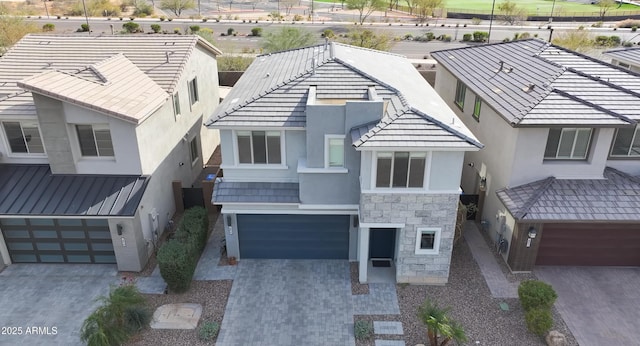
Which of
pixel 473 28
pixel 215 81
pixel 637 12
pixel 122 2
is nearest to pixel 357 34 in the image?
pixel 215 81

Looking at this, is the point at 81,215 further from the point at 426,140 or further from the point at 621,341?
the point at 621,341

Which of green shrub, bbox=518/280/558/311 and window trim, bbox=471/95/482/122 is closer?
green shrub, bbox=518/280/558/311

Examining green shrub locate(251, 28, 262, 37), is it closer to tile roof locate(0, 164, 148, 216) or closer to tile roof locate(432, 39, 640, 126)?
tile roof locate(432, 39, 640, 126)

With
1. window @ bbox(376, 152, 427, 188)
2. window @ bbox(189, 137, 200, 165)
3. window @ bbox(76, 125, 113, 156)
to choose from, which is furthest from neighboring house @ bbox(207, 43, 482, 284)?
window @ bbox(189, 137, 200, 165)

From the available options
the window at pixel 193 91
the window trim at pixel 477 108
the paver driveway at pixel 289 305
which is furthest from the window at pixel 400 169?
the window at pixel 193 91

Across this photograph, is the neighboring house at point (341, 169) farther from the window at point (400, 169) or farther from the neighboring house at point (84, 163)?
the neighboring house at point (84, 163)

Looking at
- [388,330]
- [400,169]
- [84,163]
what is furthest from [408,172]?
[84,163]

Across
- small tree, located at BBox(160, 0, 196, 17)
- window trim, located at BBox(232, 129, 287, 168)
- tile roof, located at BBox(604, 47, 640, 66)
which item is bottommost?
window trim, located at BBox(232, 129, 287, 168)

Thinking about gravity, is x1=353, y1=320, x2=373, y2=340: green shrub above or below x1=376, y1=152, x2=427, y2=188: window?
below
